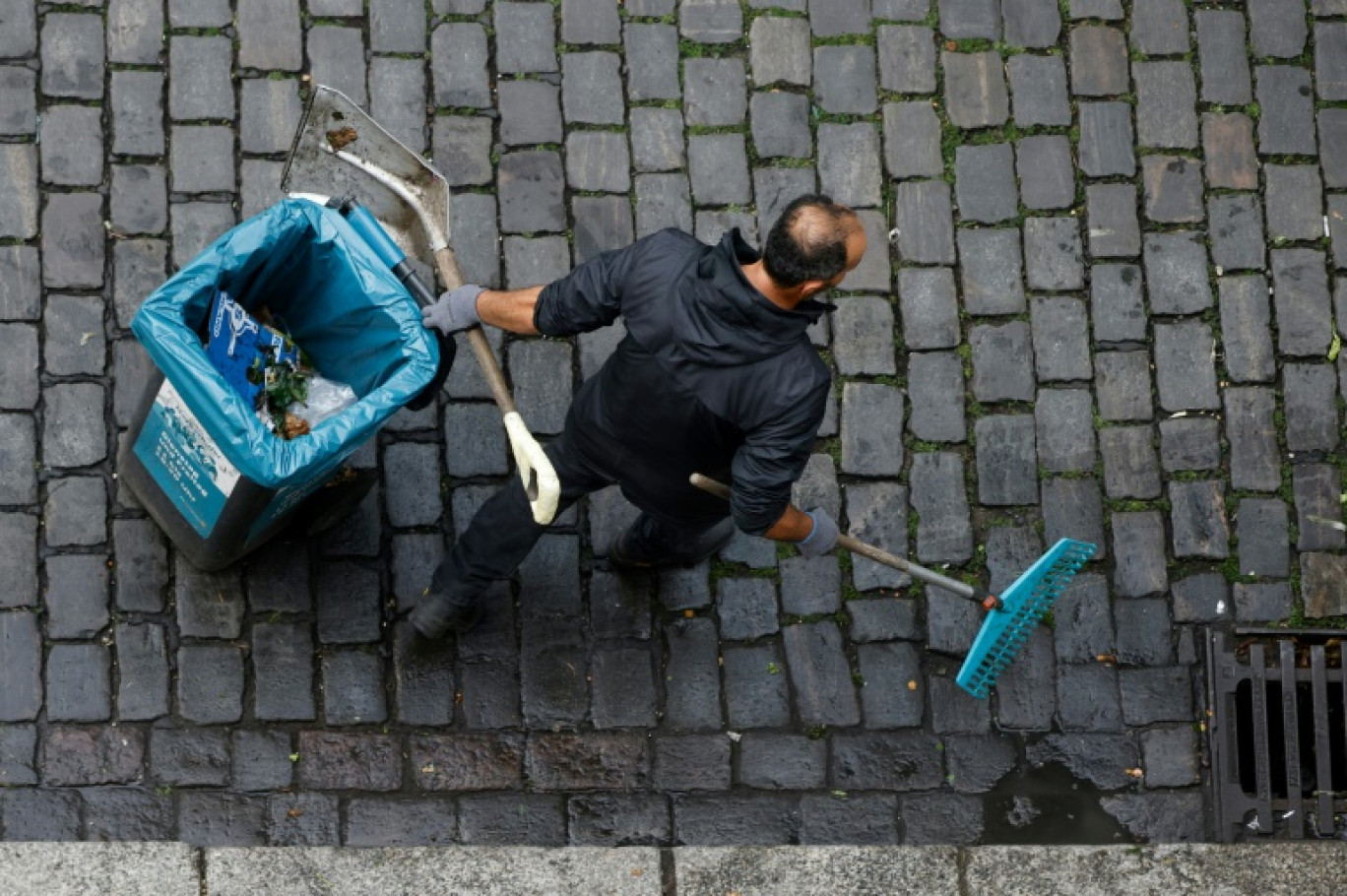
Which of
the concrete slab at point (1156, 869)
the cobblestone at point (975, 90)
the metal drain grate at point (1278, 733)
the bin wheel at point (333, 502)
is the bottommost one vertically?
the concrete slab at point (1156, 869)

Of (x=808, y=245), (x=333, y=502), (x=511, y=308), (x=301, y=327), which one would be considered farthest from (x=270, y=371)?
(x=808, y=245)

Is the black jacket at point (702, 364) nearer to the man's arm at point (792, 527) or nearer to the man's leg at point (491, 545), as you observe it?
the man's arm at point (792, 527)

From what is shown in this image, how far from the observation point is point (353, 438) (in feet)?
15.2

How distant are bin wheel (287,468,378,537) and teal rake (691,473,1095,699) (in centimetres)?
167

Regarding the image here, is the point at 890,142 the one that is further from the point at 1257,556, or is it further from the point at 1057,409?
the point at 1257,556

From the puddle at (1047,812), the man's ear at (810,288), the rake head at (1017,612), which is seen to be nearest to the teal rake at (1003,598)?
the rake head at (1017,612)

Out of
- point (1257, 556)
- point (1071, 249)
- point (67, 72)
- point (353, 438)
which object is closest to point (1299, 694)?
point (1257, 556)

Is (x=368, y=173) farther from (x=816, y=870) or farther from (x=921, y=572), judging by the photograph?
(x=816, y=870)

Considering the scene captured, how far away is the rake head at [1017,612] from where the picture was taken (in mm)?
5527

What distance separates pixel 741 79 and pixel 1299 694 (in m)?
3.21

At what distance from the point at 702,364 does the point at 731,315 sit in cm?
18

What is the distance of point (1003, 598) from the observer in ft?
18.2

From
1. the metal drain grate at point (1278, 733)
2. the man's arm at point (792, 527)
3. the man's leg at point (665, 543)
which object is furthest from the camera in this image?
the metal drain grate at point (1278, 733)

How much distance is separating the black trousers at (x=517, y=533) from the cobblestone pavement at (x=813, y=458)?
369 millimetres
